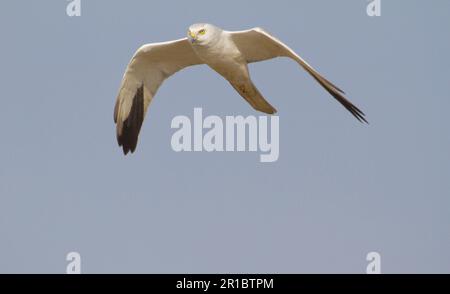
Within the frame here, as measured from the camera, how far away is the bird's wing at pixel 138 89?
1388 cm

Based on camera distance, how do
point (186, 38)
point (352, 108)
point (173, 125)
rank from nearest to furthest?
1. point (352, 108)
2. point (186, 38)
3. point (173, 125)

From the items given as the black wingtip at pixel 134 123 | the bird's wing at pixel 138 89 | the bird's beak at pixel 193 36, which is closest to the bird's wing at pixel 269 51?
the bird's beak at pixel 193 36

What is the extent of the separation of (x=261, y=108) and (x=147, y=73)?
1861mm

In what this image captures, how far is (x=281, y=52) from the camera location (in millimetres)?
12734

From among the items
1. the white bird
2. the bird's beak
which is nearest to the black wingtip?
the white bird

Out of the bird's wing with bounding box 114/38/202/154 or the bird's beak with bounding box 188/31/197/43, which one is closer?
the bird's beak with bounding box 188/31/197/43

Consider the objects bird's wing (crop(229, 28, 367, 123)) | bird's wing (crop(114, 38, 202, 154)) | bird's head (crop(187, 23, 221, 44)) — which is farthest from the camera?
bird's wing (crop(114, 38, 202, 154))

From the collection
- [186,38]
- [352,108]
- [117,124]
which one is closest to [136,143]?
[117,124]

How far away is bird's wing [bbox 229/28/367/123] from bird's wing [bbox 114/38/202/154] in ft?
3.91

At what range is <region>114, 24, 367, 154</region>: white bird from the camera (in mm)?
12398

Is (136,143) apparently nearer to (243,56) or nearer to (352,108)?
(243,56)

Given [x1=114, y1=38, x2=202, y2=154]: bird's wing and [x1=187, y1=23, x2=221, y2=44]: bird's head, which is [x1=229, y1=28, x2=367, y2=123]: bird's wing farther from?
[x1=114, y1=38, x2=202, y2=154]: bird's wing

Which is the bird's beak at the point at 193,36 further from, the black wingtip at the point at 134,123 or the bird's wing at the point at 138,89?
the black wingtip at the point at 134,123

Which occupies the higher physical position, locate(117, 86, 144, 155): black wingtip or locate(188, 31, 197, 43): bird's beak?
locate(188, 31, 197, 43): bird's beak
